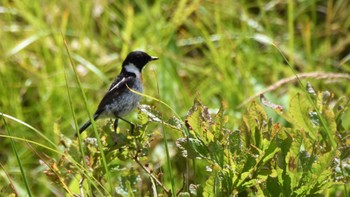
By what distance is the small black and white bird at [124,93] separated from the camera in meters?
2.94

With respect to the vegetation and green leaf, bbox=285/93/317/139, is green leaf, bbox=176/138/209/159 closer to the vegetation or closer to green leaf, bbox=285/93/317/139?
the vegetation

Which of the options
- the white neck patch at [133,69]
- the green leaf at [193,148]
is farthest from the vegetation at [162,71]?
the green leaf at [193,148]

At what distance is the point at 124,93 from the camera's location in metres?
3.00

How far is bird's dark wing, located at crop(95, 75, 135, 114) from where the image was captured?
9.94 ft

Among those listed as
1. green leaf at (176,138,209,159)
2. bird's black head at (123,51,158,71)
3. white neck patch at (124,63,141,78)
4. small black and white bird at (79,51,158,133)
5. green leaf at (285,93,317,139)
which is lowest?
green leaf at (176,138,209,159)

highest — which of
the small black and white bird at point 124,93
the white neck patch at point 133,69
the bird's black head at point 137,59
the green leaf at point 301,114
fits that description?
the bird's black head at point 137,59

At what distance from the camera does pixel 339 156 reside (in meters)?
2.17

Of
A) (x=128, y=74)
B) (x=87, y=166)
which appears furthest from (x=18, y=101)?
(x=87, y=166)

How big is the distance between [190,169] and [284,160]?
1858 mm

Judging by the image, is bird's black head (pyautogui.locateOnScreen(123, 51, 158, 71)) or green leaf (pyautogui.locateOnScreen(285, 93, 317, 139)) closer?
green leaf (pyautogui.locateOnScreen(285, 93, 317, 139))

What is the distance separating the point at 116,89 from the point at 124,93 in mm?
105

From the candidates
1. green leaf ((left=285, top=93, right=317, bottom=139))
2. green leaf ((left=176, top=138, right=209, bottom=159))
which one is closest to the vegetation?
green leaf ((left=285, top=93, right=317, bottom=139))

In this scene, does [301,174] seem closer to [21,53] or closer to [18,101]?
[18,101]

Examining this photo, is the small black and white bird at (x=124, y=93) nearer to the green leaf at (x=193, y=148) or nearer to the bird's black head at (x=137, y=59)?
the bird's black head at (x=137, y=59)
